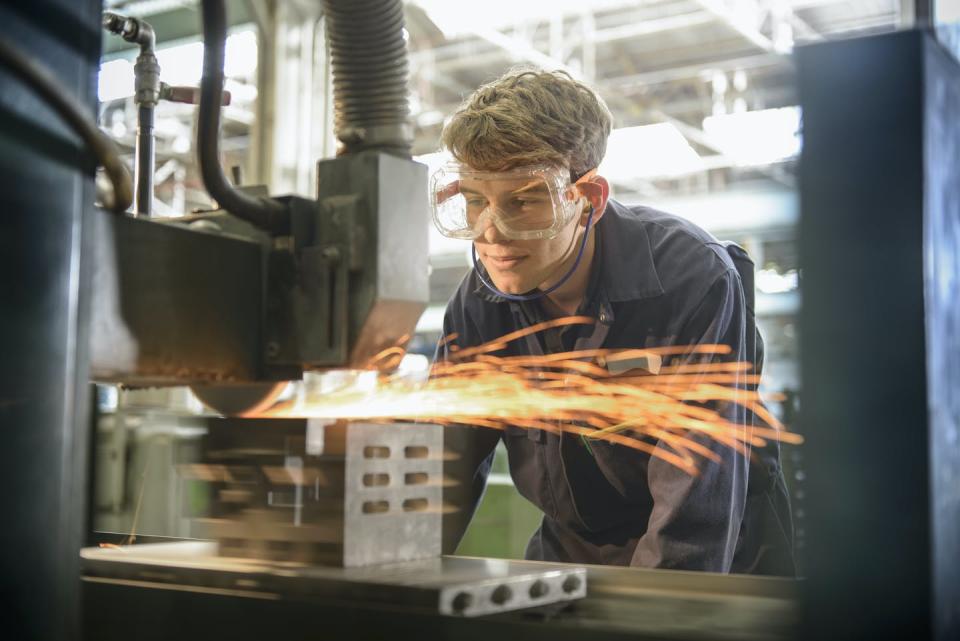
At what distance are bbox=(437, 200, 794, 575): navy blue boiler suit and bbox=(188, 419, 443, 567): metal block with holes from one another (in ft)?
2.65

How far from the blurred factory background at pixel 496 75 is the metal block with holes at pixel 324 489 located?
152 cm

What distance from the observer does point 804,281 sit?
902mm

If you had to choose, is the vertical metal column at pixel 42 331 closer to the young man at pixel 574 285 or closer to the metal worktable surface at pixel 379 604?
the metal worktable surface at pixel 379 604

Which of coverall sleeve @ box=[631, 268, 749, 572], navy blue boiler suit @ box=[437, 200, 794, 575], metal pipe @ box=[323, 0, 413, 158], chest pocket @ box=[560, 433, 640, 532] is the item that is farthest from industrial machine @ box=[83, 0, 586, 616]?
chest pocket @ box=[560, 433, 640, 532]

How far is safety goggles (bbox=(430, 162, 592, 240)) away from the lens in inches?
86.8

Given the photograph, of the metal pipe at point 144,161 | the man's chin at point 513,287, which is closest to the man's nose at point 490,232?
the man's chin at point 513,287

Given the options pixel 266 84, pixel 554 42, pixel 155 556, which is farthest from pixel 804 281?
pixel 554 42

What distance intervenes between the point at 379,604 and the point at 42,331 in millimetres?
441

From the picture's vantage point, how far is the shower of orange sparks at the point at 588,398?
1.96 meters

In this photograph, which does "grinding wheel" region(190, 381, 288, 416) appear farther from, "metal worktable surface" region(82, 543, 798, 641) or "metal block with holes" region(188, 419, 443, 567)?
"metal worktable surface" region(82, 543, 798, 641)

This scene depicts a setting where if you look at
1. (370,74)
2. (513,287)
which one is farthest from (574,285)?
(370,74)

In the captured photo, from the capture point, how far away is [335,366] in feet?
3.92

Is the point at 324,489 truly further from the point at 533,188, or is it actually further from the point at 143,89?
the point at 533,188

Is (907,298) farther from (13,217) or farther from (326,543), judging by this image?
(13,217)
